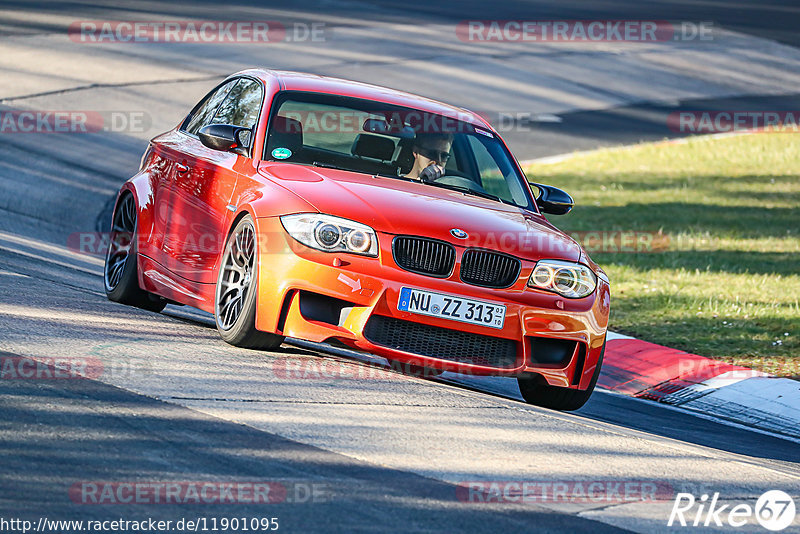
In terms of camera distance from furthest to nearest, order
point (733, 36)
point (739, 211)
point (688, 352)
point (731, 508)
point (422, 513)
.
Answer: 1. point (733, 36)
2. point (739, 211)
3. point (688, 352)
4. point (731, 508)
5. point (422, 513)

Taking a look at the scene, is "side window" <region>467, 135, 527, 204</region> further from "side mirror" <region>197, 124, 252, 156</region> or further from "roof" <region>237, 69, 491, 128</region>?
"side mirror" <region>197, 124, 252, 156</region>

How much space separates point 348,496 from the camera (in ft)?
16.6

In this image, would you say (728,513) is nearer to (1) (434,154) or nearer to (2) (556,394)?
(2) (556,394)

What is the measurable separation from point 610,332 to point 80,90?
1160cm

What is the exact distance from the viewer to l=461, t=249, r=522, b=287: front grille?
717cm

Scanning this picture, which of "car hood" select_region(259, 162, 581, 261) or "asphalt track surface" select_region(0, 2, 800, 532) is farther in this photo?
"car hood" select_region(259, 162, 581, 261)

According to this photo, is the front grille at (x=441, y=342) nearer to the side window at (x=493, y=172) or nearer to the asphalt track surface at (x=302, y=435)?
the asphalt track surface at (x=302, y=435)

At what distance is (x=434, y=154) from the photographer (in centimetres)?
848

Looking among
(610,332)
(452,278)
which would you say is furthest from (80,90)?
(452,278)

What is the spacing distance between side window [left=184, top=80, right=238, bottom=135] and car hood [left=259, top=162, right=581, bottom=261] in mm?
1444

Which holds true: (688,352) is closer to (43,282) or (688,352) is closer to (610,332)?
(610,332)

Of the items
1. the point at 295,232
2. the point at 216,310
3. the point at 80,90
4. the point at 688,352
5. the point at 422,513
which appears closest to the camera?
the point at 422,513

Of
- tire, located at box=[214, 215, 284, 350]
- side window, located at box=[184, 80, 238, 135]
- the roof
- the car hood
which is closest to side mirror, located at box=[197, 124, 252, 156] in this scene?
the car hood

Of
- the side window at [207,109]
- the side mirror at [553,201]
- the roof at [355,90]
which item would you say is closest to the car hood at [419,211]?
the side mirror at [553,201]
